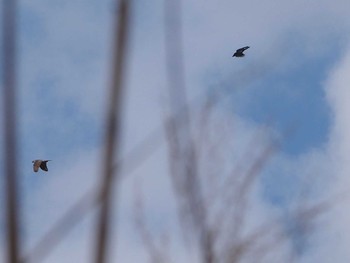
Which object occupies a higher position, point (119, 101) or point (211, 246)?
point (119, 101)

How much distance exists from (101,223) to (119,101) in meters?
0.28

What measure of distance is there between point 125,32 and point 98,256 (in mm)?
506

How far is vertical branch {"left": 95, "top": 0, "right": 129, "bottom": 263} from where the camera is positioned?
4.05ft

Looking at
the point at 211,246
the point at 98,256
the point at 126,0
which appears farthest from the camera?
the point at 211,246

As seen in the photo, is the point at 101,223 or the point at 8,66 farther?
the point at 8,66

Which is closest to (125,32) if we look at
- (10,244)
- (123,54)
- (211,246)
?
(123,54)

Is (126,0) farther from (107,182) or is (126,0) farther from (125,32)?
(107,182)

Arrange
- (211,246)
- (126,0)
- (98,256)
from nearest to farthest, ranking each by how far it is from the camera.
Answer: (98,256), (126,0), (211,246)

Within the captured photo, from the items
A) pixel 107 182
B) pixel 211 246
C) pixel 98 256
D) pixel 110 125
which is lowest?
pixel 211 246

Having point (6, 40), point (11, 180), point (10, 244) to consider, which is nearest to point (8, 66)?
point (6, 40)

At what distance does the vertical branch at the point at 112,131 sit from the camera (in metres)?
1.23

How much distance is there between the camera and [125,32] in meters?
1.28

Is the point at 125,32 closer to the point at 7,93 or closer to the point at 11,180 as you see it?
the point at 7,93

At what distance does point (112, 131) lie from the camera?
126cm
